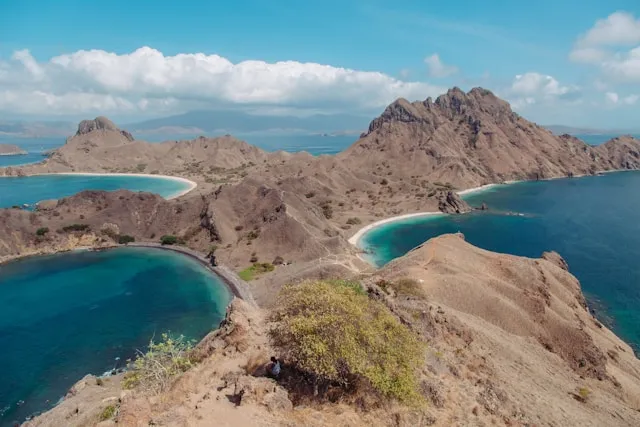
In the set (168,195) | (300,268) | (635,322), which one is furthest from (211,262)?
(168,195)

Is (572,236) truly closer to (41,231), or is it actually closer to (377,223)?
(377,223)

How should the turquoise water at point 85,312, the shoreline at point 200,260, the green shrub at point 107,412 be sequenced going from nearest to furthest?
the green shrub at point 107,412 → the turquoise water at point 85,312 → the shoreline at point 200,260

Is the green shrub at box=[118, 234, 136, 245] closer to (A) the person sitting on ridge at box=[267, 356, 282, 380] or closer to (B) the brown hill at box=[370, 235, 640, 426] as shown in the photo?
(B) the brown hill at box=[370, 235, 640, 426]

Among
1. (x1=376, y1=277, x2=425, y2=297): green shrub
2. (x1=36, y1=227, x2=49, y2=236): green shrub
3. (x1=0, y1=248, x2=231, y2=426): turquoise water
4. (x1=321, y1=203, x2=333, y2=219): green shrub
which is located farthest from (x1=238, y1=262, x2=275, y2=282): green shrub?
(x1=36, y1=227, x2=49, y2=236): green shrub

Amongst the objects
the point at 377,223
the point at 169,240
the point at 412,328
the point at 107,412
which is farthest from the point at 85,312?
the point at 377,223

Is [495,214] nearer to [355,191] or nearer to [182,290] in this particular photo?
[355,191]

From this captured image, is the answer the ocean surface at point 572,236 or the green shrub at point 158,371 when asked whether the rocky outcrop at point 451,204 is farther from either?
the green shrub at point 158,371

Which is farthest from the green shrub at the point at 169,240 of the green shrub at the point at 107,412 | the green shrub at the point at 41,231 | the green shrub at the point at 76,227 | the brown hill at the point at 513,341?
the green shrub at the point at 107,412
